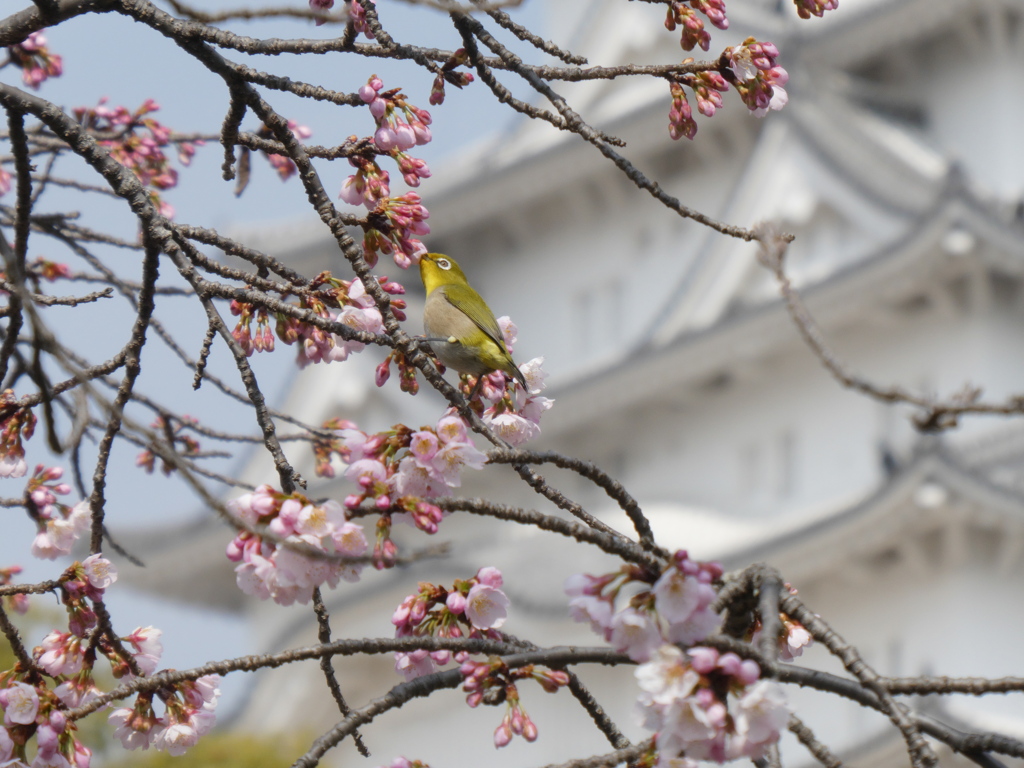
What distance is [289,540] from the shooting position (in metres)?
2.12

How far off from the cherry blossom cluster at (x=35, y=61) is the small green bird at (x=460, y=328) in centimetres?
177

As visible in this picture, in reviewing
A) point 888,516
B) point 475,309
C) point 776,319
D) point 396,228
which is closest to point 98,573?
point 396,228

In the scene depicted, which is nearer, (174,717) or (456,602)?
(456,602)

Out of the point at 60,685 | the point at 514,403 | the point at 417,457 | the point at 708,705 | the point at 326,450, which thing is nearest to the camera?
the point at 708,705

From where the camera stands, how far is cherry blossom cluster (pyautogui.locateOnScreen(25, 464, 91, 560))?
3.18 metres

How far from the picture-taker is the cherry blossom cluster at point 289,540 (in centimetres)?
213

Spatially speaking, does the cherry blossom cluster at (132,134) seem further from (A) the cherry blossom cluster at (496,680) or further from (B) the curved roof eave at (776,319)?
(B) the curved roof eave at (776,319)

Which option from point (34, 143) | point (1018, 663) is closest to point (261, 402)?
point (34, 143)

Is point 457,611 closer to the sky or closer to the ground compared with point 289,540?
closer to the sky

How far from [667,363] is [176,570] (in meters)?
8.82

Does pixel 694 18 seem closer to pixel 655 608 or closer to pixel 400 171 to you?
pixel 400 171

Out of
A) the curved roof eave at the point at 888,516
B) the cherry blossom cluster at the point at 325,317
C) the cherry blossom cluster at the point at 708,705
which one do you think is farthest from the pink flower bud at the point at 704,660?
the curved roof eave at the point at 888,516

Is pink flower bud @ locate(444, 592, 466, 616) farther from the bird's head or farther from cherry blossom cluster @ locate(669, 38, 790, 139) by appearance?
the bird's head

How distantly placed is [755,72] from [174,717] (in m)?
1.73
